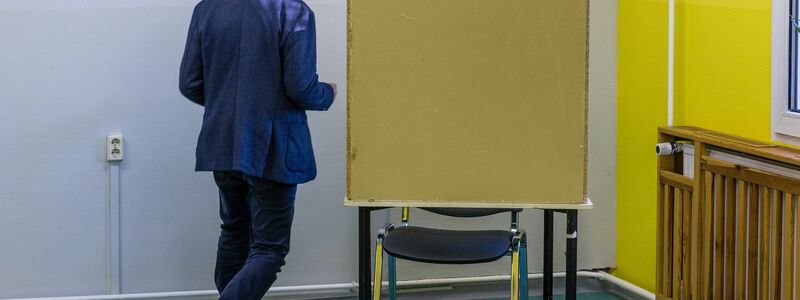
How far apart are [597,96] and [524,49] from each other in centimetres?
146

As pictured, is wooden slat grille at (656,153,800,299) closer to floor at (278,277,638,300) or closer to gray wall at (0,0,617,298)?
floor at (278,277,638,300)

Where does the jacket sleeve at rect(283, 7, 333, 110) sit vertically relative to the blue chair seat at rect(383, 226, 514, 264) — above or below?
above

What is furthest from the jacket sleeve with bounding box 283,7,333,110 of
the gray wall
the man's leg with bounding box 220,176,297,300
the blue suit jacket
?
the gray wall

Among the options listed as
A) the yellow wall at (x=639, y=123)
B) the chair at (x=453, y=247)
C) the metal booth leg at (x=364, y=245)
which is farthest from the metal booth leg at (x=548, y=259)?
the yellow wall at (x=639, y=123)

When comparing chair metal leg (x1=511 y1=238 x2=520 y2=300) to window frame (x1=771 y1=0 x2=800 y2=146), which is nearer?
chair metal leg (x1=511 y1=238 x2=520 y2=300)

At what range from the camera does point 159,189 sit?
140 inches

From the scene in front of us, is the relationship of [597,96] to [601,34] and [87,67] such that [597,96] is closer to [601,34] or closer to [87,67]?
[601,34]

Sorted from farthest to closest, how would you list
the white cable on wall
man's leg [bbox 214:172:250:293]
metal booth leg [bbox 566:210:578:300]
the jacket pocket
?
the white cable on wall, man's leg [bbox 214:172:250:293], the jacket pocket, metal booth leg [bbox 566:210:578:300]

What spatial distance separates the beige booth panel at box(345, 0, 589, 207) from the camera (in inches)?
96.7

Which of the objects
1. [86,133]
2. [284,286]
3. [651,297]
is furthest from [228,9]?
[651,297]

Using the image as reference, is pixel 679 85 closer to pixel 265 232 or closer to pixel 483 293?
pixel 483 293

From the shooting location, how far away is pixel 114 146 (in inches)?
137

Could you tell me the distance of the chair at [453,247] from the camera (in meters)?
2.84

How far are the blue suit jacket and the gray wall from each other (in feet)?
1.87
